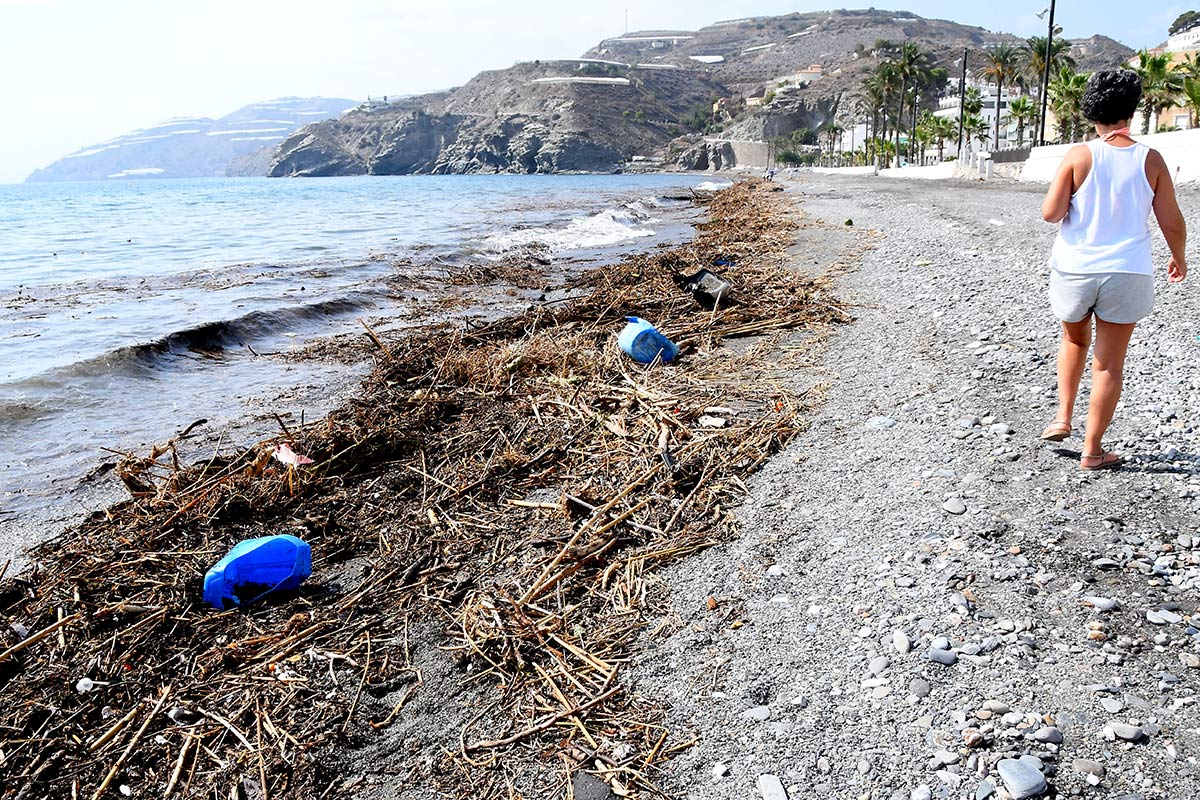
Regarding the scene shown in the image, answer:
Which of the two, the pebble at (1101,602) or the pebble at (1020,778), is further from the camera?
the pebble at (1101,602)


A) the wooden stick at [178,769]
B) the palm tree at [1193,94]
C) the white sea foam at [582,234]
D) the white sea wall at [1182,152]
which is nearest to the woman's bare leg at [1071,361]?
the wooden stick at [178,769]

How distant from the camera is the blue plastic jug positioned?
22.0 ft

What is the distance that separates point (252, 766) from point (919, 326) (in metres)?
6.11

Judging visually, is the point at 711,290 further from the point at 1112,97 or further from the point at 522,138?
the point at 522,138

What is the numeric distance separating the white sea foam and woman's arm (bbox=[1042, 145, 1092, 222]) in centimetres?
1692

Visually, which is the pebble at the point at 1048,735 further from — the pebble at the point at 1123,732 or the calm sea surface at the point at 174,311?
the calm sea surface at the point at 174,311

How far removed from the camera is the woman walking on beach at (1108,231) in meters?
3.38

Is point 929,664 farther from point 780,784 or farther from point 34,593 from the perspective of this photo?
point 34,593

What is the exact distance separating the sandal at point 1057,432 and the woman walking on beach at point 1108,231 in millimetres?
154

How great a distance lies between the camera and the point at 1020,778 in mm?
2025

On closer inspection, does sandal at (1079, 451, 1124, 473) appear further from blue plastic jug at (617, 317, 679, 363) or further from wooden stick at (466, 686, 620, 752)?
blue plastic jug at (617, 317, 679, 363)

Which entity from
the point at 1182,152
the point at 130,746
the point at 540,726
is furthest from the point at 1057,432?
the point at 1182,152

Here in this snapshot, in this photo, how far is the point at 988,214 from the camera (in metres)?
16.7

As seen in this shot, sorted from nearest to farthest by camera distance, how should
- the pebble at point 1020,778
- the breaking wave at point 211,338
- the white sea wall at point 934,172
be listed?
the pebble at point 1020,778 → the breaking wave at point 211,338 → the white sea wall at point 934,172
